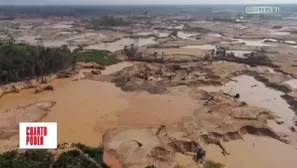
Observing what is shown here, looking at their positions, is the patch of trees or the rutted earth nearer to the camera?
the rutted earth

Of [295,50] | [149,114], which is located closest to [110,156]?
[149,114]

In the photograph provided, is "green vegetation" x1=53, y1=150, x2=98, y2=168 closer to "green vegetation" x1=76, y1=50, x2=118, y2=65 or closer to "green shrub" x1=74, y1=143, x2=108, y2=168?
"green shrub" x1=74, y1=143, x2=108, y2=168

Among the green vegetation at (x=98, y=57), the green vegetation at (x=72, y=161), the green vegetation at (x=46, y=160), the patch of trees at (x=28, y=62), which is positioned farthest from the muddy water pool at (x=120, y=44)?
the green vegetation at (x=72, y=161)

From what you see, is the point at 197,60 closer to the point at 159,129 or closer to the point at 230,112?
the point at 230,112

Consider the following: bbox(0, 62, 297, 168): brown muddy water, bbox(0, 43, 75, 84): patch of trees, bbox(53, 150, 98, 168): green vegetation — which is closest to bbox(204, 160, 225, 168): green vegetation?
bbox(0, 62, 297, 168): brown muddy water

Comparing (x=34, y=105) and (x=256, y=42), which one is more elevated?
(x=256, y=42)

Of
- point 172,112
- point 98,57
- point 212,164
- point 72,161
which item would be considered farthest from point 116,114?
point 98,57

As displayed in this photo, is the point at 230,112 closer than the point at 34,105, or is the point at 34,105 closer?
the point at 230,112

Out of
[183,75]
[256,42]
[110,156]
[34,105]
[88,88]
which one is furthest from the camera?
[256,42]
